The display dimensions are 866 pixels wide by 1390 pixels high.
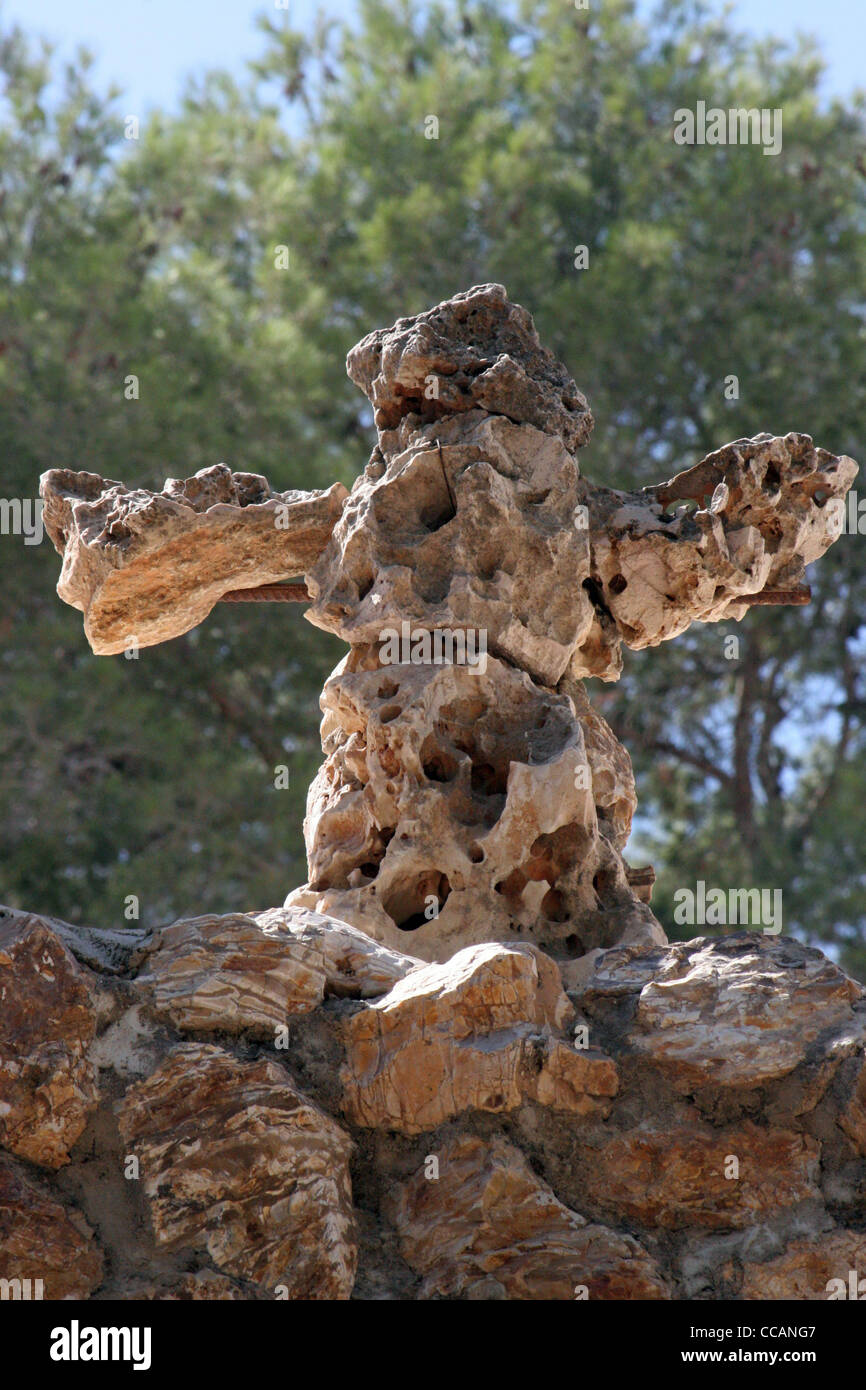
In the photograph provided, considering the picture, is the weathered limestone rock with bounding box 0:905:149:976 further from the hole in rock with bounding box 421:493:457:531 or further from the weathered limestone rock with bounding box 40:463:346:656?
the hole in rock with bounding box 421:493:457:531

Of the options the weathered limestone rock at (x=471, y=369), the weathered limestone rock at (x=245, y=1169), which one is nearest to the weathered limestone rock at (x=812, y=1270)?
the weathered limestone rock at (x=245, y=1169)

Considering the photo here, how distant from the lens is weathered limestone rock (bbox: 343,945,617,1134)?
3.33 metres

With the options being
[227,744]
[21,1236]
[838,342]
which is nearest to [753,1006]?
[21,1236]

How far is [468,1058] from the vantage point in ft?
10.9

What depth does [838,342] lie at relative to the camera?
38.4 feet

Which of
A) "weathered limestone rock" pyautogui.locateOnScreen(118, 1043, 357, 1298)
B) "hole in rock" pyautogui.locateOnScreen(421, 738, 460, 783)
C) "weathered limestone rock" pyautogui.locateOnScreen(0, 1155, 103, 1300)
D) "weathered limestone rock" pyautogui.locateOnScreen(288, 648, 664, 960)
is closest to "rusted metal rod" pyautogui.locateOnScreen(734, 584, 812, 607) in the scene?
"weathered limestone rock" pyautogui.locateOnScreen(288, 648, 664, 960)

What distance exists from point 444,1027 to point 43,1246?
0.82m

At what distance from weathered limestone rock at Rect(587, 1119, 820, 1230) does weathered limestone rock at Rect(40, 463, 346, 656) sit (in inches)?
74.2

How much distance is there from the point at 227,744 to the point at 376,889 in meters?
7.31

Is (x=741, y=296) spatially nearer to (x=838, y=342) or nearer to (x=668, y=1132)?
(x=838, y=342)

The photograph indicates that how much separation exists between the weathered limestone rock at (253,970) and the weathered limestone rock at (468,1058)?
0.15 meters

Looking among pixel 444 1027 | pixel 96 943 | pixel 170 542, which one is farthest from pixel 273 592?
pixel 444 1027

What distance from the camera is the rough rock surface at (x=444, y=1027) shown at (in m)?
3.14

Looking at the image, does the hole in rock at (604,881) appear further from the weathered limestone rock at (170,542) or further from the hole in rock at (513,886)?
the weathered limestone rock at (170,542)
